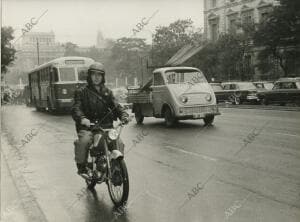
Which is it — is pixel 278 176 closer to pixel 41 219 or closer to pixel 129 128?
pixel 41 219

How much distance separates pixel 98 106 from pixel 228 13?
35.9m

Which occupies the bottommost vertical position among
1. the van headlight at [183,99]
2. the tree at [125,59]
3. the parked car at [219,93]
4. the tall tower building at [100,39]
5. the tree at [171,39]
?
the parked car at [219,93]

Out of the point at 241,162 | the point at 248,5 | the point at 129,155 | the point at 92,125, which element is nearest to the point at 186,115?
the point at 129,155

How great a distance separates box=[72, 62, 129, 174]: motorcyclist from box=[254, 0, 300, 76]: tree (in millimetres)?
23996

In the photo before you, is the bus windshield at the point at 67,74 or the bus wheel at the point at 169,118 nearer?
the bus wheel at the point at 169,118

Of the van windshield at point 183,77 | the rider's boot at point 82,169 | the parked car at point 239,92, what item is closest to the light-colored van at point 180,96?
the van windshield at point 183,77

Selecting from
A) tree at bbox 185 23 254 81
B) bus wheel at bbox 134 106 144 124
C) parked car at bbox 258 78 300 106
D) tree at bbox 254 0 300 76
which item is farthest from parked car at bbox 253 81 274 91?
bus wheel at bbox 134 106 144 124

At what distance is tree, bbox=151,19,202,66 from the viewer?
3453 cm

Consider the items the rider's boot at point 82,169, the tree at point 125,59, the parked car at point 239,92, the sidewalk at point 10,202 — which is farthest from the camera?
the parked car at point 239,92

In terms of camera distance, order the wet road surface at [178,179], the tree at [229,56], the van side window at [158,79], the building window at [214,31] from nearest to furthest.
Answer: the wet road surface at [178,179] < the van side window at [158,79] < the tree at [229,56] < the building window at [214,31]

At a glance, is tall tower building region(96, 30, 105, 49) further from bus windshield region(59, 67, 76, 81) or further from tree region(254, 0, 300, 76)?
tree region(254, 0, 300, 76)

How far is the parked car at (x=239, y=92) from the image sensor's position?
2900 cm

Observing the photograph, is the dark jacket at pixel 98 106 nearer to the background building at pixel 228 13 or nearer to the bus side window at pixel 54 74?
the bus side window at pixel 54 74

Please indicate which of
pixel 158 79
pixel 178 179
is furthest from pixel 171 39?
pixel 178 179
